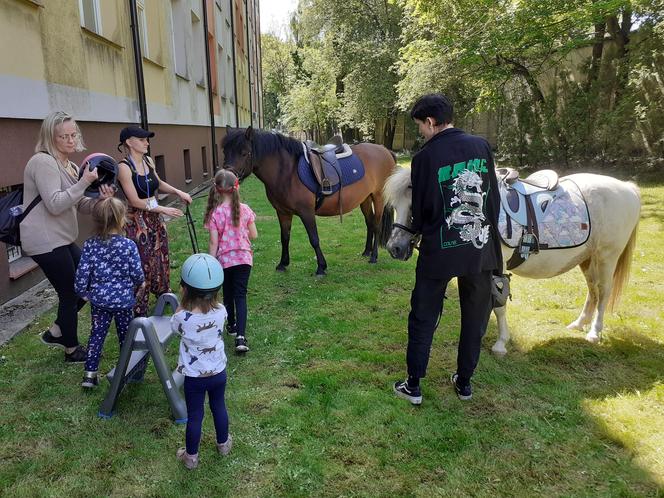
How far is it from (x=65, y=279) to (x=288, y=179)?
116 inches

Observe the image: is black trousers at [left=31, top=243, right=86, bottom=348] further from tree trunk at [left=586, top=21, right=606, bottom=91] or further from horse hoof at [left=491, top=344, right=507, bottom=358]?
tree trunk at [left=586, top=21, right=606, bottom=91]

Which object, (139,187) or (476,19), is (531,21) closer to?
(476,19)

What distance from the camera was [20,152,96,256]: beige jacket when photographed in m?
3.10

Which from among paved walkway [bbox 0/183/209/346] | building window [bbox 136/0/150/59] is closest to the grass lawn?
paved walkway [bbox 0/183/209/346]

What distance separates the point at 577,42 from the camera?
12789mm

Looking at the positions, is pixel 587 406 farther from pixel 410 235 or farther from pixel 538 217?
pixel 410 235

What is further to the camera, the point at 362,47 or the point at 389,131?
the point at 389,131

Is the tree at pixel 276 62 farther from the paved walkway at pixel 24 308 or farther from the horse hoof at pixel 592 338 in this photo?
the horse hoof at pixel 592 338

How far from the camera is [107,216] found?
2977 mm

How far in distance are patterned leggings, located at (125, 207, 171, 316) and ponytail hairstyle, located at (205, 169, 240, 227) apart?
0.55m

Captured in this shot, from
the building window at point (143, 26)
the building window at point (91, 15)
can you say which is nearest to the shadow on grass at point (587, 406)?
the building window at point (91, 15)

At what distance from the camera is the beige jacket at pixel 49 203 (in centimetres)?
310

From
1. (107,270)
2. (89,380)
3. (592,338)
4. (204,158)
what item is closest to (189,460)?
(89,380)

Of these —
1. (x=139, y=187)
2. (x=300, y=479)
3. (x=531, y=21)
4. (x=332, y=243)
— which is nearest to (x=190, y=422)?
(x=300, y=479)
